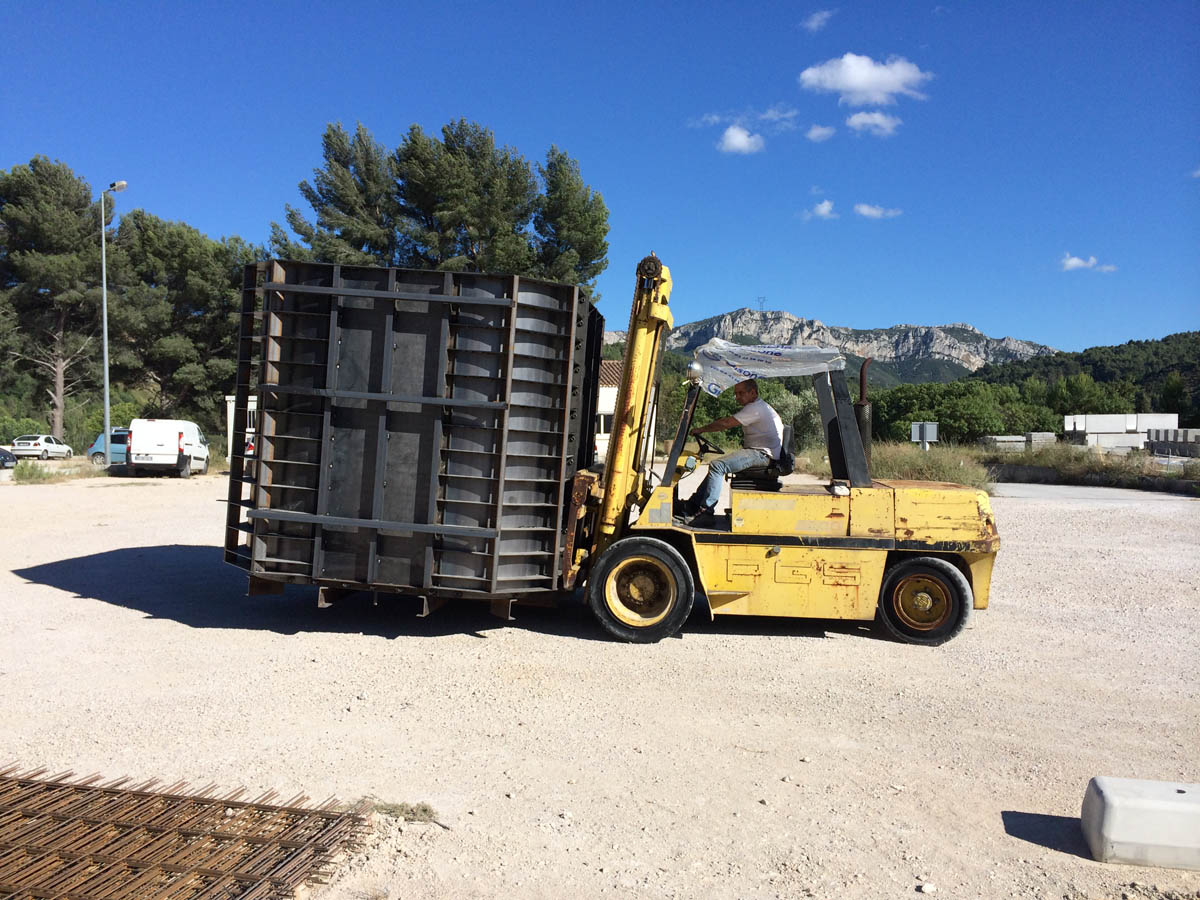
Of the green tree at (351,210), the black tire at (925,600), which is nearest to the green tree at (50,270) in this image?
the green tree at (351,210)

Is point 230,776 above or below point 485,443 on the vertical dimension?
below

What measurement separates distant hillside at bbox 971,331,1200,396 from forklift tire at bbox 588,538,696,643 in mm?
88819

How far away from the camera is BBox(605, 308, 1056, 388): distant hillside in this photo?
141500 mm

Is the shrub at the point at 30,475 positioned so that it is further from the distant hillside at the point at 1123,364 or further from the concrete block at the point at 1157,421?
the distant hillside at the point at 1123,364

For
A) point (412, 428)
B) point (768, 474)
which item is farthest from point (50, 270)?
point (768, 474)

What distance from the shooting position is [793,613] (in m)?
7.29

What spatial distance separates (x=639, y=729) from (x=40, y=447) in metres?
41.2

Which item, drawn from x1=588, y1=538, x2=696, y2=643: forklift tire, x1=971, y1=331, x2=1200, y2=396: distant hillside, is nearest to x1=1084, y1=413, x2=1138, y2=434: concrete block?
x1=971, y1=331, x2=1200, y2=396: distant hillside

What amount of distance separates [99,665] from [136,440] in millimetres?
21482

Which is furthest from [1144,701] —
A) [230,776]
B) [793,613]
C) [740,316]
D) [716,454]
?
[740,316]

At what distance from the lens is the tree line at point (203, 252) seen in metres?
31.8

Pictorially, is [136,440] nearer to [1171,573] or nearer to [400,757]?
[400,757]

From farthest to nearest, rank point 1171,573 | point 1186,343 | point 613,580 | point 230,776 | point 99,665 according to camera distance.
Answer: point 1186,343 < point 1171,573 < point 613,580 < point 99,665 < point 230,776

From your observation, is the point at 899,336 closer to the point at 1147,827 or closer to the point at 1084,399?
the point at 1084,399
